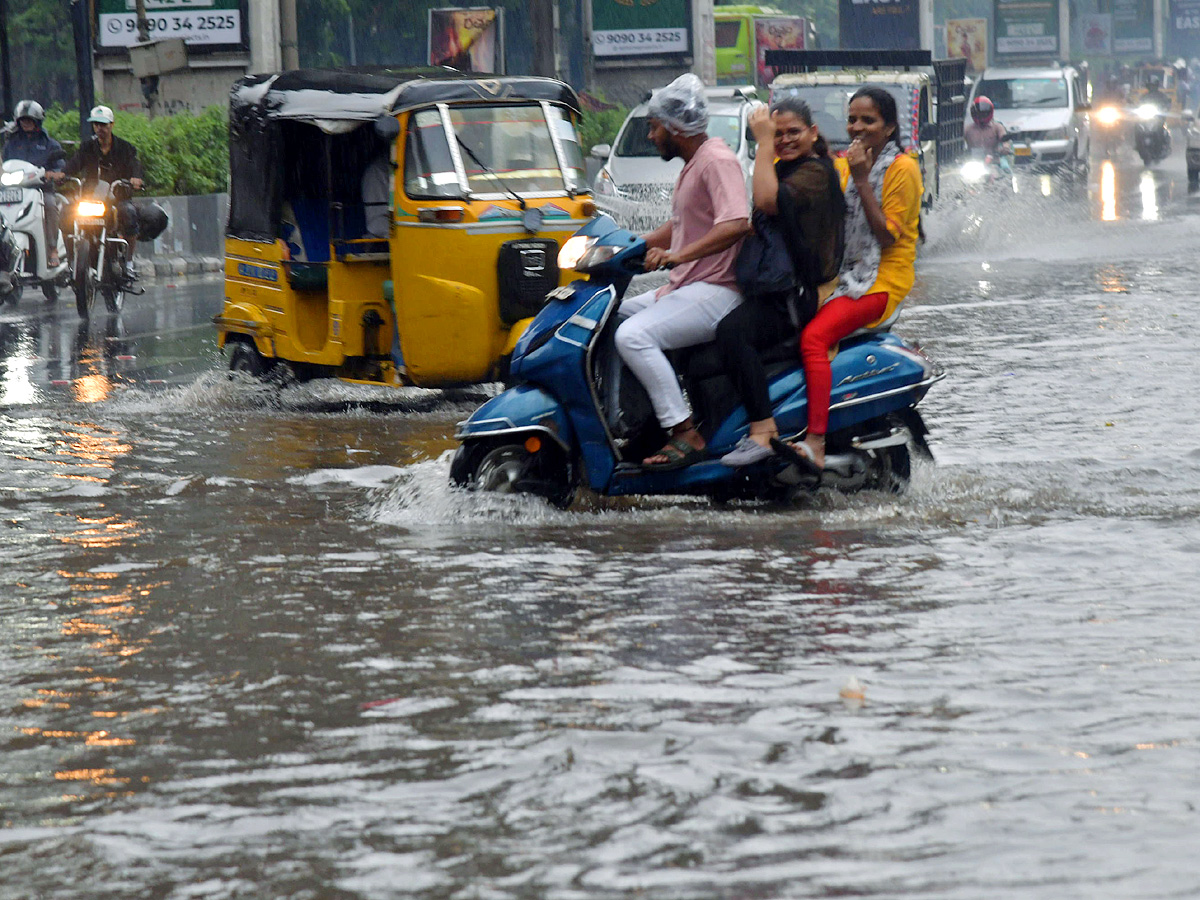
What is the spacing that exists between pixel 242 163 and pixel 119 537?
191 inches

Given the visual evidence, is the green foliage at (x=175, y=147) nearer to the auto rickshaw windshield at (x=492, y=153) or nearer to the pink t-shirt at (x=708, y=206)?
the auto rickshaw windshield at (x=492, y=153)

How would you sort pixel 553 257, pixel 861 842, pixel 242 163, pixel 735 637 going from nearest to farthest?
pixel 861 842 < pixel 735 637 < pixel 553 257 < pixel 242 163

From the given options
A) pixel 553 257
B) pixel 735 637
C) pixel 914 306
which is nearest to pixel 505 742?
pixel 735 637

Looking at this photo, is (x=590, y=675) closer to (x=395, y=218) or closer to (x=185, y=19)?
(x=395, y=218)

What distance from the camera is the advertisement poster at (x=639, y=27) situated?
41.5 metres

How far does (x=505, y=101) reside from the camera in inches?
422

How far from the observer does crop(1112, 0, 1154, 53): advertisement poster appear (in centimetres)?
9607

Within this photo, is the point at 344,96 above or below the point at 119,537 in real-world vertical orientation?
above

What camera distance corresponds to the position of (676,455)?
7.22 meters

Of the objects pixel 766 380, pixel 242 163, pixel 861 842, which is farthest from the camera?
pixel 242 163

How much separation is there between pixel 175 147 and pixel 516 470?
16271mm

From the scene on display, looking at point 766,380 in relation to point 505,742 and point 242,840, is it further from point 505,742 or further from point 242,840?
point 242,840

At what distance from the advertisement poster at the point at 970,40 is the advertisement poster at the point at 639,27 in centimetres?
3897

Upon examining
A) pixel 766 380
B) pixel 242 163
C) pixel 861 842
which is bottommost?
pixel 861 842
